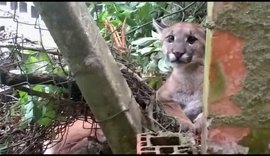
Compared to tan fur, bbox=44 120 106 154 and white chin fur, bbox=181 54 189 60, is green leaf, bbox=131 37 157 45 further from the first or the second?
tan fur, bbox=44 120 106 154

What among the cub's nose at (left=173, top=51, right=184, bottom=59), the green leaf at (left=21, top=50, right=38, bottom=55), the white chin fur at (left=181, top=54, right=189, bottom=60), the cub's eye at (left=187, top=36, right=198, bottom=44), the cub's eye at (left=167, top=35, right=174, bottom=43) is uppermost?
the cub's eye at (left=167, top=35, right=174, bottom=43)

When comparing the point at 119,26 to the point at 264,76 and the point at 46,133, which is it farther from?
the point at 264,76

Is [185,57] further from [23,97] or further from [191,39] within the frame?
[23,97]

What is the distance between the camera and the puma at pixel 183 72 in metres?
3.14

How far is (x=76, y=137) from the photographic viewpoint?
274cm

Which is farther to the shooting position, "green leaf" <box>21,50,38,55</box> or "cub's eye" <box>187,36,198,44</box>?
"cub's eye" <box>187,36,198,44</box>

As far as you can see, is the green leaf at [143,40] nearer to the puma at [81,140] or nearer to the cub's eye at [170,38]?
the cub's eye at [170,38]

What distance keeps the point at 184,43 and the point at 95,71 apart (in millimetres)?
1226

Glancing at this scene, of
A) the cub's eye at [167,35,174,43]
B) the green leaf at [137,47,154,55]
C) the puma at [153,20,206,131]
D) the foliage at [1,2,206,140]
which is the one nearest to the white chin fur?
the puma at [153,20,206,131]

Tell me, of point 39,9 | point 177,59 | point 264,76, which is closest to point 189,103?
point 177,59

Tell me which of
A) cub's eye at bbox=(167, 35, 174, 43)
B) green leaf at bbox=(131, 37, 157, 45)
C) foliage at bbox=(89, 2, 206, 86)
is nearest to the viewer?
cub's eye at bbox=(167, 35, 174, 43)

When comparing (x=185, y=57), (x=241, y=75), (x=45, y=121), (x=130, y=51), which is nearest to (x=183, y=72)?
(x=185, y=57)

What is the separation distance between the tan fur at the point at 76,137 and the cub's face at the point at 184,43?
746 millimetres

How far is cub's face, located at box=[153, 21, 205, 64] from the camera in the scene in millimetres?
3135
